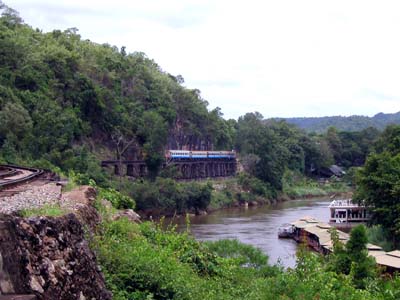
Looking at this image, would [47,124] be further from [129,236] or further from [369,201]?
[129,236]

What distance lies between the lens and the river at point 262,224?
31.3 metres

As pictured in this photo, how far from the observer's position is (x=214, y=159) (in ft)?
220

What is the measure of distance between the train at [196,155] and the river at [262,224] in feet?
30.8

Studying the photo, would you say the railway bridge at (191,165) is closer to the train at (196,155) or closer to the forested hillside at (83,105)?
the train at (196,155)

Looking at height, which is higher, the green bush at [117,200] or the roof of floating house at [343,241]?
the green bush at [117,200]

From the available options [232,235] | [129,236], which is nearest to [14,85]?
[232,235]

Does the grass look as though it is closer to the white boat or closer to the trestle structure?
the white boat

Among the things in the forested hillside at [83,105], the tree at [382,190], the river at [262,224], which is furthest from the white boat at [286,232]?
the forested hillside at [83,105]

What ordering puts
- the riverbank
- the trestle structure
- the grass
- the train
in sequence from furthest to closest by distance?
the train < the trestle structure < the riverbank < the grass

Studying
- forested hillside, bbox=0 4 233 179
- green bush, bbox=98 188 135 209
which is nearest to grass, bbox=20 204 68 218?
green bush, bbox=98 188 135 209

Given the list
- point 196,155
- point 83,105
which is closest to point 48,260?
point 83,105

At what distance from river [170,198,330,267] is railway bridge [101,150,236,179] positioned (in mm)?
9186

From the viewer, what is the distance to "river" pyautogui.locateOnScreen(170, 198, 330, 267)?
31.3m

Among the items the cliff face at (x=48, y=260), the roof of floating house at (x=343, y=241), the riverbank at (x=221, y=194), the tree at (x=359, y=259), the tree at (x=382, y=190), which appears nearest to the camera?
the cliff face at (x=48, y=260)
